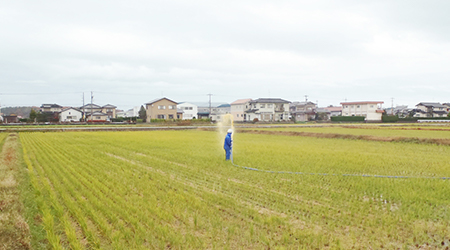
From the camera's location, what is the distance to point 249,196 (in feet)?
22.1

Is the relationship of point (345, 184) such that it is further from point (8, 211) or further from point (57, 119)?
point (57, 119)

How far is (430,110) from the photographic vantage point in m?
71.5

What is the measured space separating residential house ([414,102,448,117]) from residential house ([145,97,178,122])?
55.6m

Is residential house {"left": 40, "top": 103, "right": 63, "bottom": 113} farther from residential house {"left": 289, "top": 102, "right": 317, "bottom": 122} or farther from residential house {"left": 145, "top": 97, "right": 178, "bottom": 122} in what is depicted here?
residential house {"left": 289, "top": 102, "right": 317, "bottom": 122}

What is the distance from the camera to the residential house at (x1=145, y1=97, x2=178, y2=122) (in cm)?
6556

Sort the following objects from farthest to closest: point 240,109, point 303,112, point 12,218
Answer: point 240,109, point 303,112, point 12,218

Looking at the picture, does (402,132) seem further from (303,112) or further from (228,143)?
(303,112)

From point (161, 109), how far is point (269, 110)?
77.1ft

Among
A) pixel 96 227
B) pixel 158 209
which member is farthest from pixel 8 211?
pixel 158 209

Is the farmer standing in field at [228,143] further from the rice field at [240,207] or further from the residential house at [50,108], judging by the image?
the residential house at [50,108]

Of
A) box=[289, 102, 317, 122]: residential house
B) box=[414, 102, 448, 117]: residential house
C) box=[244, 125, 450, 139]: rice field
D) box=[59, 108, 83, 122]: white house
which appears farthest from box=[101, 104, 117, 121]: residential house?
box=[414, 102, 448, 117]: residential house

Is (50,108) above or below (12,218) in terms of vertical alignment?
above

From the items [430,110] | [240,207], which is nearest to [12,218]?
[240,207]

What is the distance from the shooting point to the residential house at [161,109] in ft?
215
